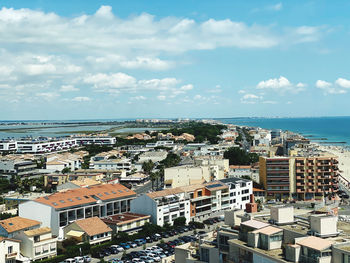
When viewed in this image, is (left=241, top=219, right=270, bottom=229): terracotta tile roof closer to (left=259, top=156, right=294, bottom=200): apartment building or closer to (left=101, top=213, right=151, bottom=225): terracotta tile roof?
(left=101, top=213, right=151, bottom=225): terracotta tile roof

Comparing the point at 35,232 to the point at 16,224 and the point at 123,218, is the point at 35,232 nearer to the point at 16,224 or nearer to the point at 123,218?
the point at 16,224

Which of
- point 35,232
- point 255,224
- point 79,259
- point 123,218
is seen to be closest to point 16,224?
point 35,232

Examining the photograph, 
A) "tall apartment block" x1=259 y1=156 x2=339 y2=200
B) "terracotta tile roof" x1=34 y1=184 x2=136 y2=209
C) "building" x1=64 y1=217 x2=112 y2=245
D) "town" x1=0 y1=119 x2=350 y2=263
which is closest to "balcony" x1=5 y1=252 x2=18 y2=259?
"town" x1=0 y1=119 x2=350 y2=263

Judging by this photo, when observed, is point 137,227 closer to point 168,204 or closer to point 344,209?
point 168,204

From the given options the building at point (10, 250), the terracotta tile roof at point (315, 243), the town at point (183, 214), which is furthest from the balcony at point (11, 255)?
the terracotta tile roof at point (315, 243)

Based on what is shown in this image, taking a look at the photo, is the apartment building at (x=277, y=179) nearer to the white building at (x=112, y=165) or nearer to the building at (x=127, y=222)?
the building at (x=127, y=222)

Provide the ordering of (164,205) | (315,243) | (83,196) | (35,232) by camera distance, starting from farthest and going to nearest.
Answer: (83,196)
(164,205)
(35,232)
(315,243)
